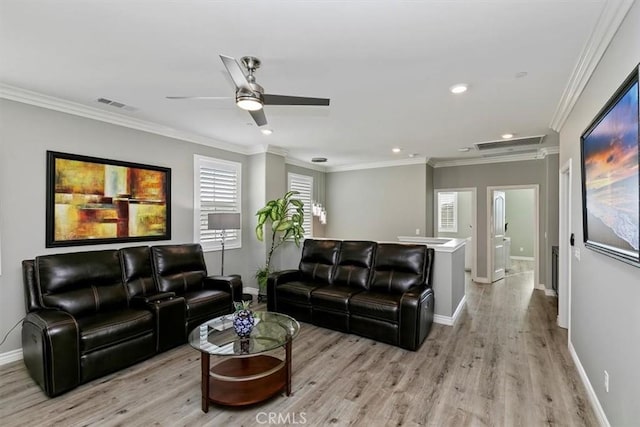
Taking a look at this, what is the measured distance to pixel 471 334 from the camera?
153 inches

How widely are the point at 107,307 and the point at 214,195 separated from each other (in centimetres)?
237

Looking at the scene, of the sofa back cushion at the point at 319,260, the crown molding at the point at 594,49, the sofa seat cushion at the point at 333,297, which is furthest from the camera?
the sofa back cushion at the point at 319,260

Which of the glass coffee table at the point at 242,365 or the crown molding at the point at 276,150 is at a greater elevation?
the crown molding at the point at 276,150

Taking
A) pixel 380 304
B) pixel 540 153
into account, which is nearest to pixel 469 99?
pixel 380 304

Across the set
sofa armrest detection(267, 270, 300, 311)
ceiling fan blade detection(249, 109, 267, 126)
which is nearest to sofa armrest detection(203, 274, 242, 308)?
sofa armrest detection(267, 270, 300, 311)

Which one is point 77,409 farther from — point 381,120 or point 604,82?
point 604,82

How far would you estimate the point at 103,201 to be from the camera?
150 inches

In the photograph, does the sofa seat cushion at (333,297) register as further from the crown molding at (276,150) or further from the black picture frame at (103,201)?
the crown molding at (276,150)

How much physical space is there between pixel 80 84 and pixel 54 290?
79.2 inches

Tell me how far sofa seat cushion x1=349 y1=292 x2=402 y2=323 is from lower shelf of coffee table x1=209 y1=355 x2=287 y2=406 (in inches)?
50.2

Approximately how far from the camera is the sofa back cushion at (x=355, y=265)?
14.1ft

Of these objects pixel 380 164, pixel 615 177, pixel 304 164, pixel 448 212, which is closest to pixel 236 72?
pixel 615 177

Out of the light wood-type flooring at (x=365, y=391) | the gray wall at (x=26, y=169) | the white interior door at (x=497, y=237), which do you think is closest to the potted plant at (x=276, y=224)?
the light wood-type flooring at (x=365, y=391)

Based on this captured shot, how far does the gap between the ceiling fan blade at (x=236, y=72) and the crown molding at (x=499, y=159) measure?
18.9ft
